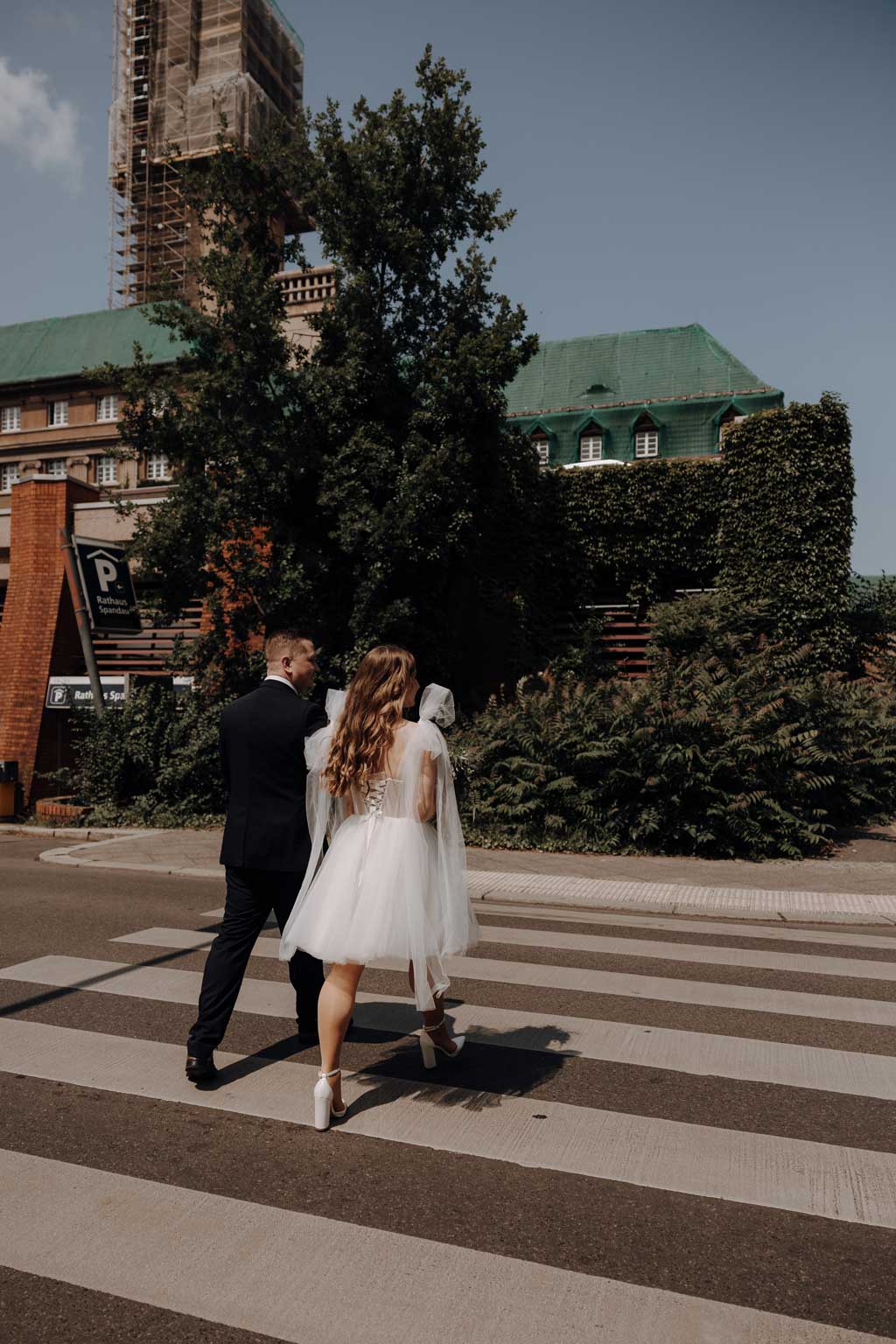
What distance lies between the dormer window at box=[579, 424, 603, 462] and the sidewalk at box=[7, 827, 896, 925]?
141 ft

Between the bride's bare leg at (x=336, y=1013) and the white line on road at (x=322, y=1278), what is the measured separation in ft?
2.40

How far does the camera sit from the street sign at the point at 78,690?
1883 centimetres

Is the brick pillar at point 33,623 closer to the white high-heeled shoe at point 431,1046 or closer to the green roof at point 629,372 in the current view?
the white high-heeled shoe at point 431,1046

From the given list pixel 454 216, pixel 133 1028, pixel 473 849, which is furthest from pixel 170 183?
pixel 133 1028

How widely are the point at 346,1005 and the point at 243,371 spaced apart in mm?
14523

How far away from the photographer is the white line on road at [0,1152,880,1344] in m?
2.83

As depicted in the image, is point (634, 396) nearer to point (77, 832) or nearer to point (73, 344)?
point (73, 344)

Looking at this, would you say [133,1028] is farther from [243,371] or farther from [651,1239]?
[243,371]

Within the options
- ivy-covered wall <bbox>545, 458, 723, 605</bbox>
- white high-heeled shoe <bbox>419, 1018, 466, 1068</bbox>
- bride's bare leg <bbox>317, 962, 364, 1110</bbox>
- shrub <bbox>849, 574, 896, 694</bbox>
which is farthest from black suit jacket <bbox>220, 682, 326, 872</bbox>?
ivy-covered wall <bbox>545, 458, 723, 605</bbox>

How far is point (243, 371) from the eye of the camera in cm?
1706

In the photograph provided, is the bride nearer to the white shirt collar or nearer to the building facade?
the white shirt collar

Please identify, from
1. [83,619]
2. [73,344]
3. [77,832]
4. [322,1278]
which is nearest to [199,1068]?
[322,1278]

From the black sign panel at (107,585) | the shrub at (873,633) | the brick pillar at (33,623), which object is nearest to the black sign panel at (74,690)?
the brick pillar at (33,623)

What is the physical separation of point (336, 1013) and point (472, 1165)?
2.64 ft
